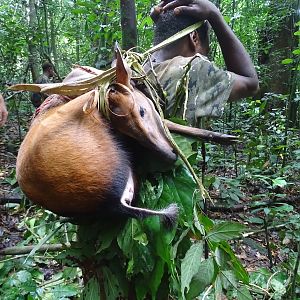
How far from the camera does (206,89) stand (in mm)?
1497

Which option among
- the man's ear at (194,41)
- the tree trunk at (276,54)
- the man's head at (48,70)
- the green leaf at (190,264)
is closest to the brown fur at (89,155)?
the green leaf at (190,264)

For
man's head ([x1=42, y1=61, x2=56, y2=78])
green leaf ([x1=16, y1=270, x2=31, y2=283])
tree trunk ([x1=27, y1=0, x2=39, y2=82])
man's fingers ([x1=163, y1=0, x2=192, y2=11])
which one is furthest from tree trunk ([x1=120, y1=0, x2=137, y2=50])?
man's head ([x1=42, y1=61, x2=56, y2=78])

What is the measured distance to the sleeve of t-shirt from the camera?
4.78ft

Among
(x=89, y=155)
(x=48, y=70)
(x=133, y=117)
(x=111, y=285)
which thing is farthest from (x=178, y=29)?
(x=48, y=70)

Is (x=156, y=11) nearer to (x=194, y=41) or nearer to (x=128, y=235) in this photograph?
(x=194, y=41)

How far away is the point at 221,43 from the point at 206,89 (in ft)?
1.04

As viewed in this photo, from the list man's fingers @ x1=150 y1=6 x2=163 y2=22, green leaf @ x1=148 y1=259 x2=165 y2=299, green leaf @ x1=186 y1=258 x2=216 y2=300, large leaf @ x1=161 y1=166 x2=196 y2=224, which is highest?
man's fingers @ x1=150 y1=6 x2=163 y2=22

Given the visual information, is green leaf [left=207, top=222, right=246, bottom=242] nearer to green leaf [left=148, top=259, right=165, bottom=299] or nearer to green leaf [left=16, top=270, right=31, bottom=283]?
green leaf [left=148, top=259, right=165, bottom=299]

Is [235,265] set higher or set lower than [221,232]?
lower

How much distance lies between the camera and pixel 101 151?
945 millimetres

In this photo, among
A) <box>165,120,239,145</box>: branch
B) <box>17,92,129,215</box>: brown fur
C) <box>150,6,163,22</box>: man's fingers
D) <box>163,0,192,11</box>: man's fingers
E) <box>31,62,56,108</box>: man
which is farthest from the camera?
<box>31,62,56,108</box>: man

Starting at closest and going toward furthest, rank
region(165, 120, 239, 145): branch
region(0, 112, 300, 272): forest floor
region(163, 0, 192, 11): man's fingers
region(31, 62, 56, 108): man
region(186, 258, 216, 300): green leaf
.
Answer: region(165, 120, 239, 145): branch → region(186, 258, 216, 300): green leaf → region(163, 0, 192, 11): man's fingers → region(0, 112, 300, 272): forest floor → region(31, 62, 56, 108): man

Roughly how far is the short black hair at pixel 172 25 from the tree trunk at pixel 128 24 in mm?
1033

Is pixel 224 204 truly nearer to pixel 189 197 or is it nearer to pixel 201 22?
pixel 201 22
